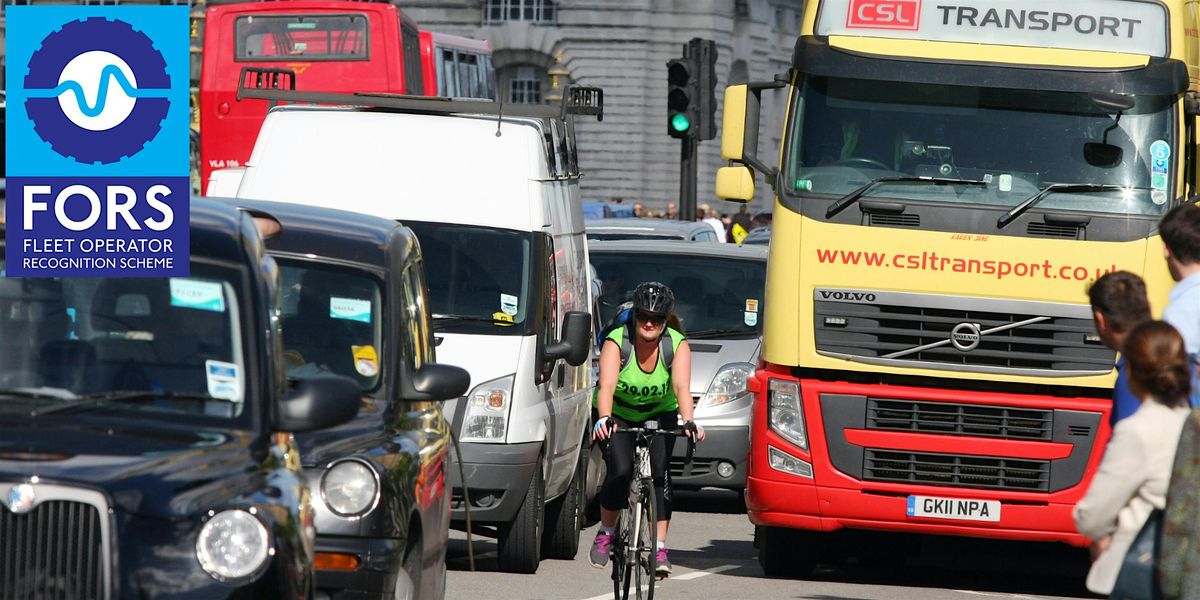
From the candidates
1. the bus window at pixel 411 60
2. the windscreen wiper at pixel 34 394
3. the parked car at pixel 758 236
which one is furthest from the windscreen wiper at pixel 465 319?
the bus window at pixel 411 60

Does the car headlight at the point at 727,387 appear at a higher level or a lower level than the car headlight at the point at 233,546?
lower

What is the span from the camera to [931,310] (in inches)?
485

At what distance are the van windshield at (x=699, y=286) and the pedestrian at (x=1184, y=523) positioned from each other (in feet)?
33.8

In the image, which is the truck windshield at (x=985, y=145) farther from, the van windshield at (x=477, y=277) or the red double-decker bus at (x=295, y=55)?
the red double-decker bus at (x=295, y=55)

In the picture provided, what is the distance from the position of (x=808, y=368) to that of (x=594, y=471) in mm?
3389

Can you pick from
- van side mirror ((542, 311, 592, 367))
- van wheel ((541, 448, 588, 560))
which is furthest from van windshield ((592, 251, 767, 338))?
van side mirror ((542, 311, 592, 367))

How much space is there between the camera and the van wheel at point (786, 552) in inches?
516

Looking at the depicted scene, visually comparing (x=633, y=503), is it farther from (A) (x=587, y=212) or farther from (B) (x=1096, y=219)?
(A) (x=587, y=212)

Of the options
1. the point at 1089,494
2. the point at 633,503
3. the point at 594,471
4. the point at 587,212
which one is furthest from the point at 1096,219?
the point at 587,212

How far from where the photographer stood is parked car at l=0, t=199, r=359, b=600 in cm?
575

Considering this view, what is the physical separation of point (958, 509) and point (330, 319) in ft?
14.5

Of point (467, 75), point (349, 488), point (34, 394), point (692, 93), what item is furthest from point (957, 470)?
point (467, 75)

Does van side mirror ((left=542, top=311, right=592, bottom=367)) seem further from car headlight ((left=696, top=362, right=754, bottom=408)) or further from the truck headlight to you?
car headlight ((left=696, top=362, right=754, bottom=408))

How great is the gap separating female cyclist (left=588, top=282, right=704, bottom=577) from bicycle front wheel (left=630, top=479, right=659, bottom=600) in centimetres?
8
